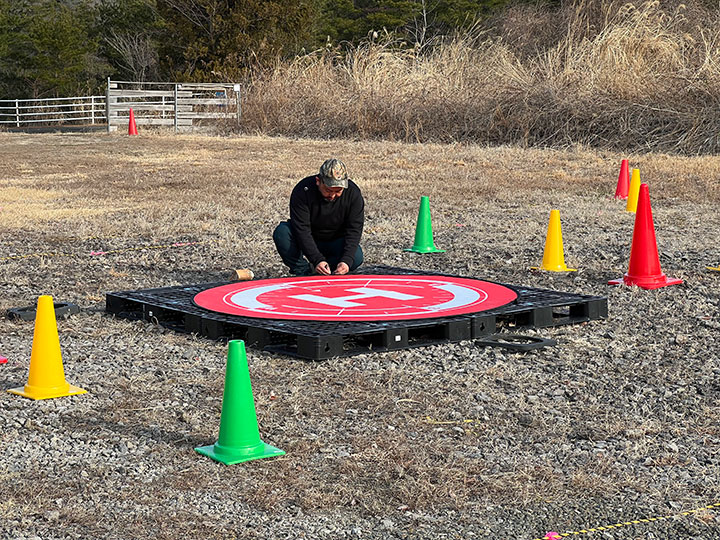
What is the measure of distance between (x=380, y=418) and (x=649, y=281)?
174 inches

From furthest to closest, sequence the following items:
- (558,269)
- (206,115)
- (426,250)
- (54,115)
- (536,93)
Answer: (54,115) < (206,115) < (536,93) < (426,250) < (558,269)

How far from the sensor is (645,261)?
9164mm

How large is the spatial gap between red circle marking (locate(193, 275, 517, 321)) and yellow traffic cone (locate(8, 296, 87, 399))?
1620mm

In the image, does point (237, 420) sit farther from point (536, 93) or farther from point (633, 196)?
point (536, 93)

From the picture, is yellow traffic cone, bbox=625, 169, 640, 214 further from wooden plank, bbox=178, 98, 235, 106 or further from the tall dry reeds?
wooden plank, bbox=178, 98, 235, 106

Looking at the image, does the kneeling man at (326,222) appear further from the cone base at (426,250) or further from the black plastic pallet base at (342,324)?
the cone base at (426,250)

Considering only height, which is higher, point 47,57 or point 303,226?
point 47,57

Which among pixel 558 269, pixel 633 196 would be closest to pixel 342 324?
pixel 558 269

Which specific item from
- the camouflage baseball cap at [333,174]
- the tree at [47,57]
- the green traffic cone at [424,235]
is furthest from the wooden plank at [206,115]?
the camouflage baseball cap at [333,174]

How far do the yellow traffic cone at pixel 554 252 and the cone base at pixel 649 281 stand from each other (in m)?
0.77

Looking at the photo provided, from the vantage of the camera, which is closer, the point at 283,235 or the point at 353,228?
the point at 353,228

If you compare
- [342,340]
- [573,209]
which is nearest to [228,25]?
[573,209]

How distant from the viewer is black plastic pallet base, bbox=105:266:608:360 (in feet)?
21.7

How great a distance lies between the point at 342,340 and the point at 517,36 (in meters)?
32.3
